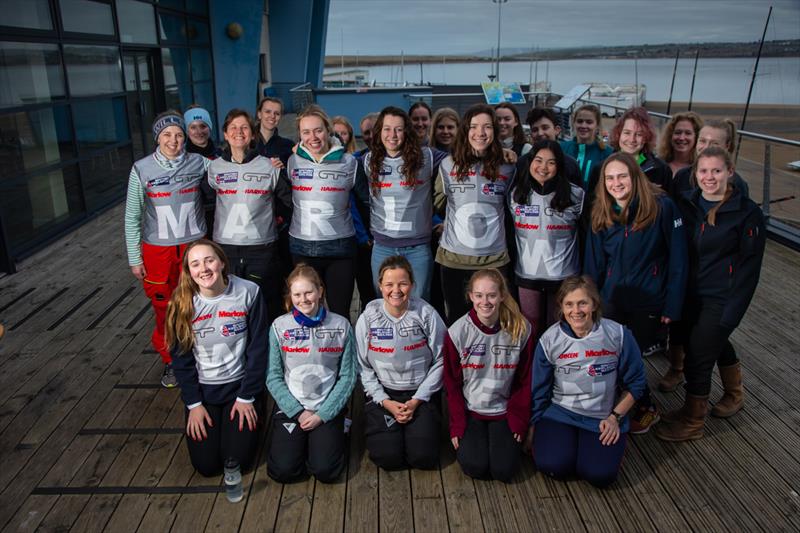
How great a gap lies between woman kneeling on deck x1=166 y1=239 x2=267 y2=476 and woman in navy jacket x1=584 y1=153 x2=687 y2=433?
1.87m

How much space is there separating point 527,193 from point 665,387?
1581 mm

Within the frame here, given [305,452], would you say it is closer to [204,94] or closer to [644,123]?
[644,123]

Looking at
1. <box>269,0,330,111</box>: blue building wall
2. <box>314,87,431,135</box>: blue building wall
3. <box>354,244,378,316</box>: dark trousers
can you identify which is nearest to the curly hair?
<box>354,244,378,316</box>: dark trousers

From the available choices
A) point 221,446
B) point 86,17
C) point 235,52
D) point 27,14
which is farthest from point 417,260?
point 235,52

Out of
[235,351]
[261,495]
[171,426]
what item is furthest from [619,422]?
[171,426]

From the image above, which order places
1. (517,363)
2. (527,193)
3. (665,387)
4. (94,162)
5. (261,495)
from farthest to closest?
(94,162)
(665,387)
(527,193)
(517,363)
(261,495)

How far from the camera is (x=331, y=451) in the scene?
9.99 feet

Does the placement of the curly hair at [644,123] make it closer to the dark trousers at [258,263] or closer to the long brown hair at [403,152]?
the long brown hair at [403,152]

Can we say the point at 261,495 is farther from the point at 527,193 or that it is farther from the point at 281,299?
the point at 527,193

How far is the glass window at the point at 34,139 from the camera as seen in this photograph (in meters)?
6.26

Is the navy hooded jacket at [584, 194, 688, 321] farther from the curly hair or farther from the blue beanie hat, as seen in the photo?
the blue beanie hat

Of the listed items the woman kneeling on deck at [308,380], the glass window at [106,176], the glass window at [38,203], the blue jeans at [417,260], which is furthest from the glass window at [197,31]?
the woman kneeling on deck at [308,380]

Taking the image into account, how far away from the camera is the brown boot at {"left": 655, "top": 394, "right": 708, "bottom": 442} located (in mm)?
3350

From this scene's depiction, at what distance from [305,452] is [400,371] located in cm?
62
